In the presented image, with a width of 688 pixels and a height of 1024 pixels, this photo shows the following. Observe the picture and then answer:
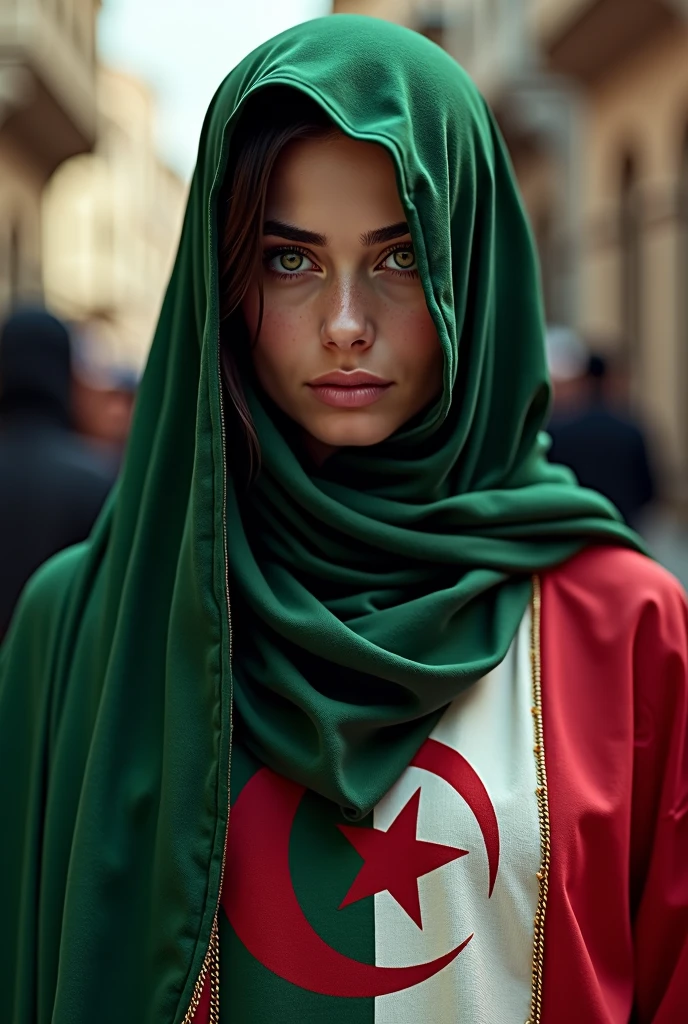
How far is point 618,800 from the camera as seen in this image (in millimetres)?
1522

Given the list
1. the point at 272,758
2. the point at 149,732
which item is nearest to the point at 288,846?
the point at 272,758

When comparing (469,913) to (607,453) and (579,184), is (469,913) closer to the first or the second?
(607,453)

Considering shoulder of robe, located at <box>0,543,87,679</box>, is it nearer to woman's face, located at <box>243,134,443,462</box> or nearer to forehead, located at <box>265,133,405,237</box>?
woman's face, located at <box>243,134,443,462</box>

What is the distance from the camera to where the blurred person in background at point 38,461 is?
3357 millimetres

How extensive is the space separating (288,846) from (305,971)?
144 mm

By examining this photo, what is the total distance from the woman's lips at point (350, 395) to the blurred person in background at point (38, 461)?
6.45 ft

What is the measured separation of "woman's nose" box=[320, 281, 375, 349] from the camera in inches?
58.9

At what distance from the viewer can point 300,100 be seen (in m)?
1.52

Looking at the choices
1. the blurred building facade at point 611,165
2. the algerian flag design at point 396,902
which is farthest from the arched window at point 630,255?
the algerian flag design at point 396,902


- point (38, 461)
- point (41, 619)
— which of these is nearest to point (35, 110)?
point (38, 461)

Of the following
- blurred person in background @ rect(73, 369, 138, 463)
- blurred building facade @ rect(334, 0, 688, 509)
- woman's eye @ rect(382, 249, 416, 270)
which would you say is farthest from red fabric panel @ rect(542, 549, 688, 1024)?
blurred building facade @ rect(334, 0, 688, 509)

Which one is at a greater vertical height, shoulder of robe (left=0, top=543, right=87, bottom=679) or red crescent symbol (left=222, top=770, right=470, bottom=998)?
shoulder of robe (left=0, top=543, right=87, bottom=679)

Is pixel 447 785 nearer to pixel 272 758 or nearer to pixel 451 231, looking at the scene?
pixel 272 758

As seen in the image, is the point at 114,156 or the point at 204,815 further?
the point at 114,156
